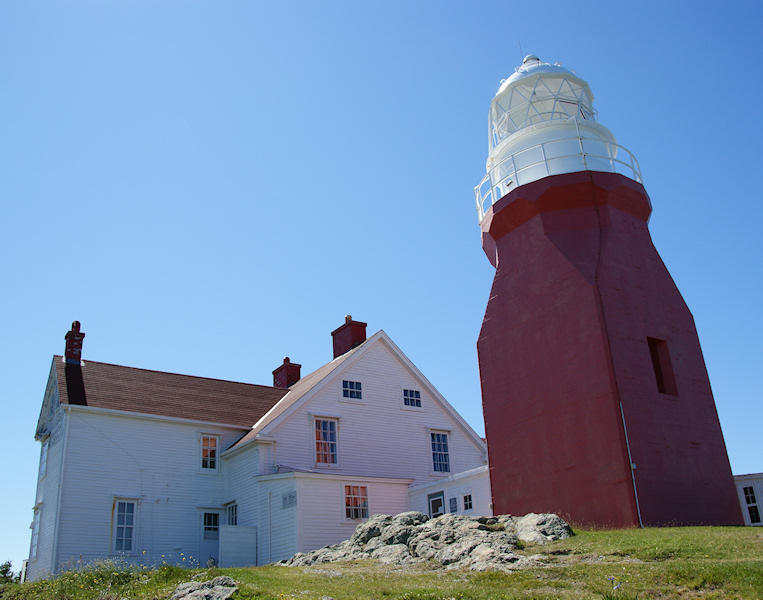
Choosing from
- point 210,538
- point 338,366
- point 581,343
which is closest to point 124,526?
point 210,538

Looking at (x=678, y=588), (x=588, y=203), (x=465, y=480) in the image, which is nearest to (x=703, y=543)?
(x=678, y=588)

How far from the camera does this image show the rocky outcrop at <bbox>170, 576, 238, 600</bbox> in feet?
32.5

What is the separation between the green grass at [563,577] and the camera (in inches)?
322

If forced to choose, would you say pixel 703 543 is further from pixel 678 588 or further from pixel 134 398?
pixel 134 398

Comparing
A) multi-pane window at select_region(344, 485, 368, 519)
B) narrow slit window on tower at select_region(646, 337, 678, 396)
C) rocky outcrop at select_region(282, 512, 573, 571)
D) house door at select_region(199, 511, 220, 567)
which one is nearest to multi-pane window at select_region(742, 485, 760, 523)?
narrow slit window on tower at select_region(646, 337, 678, 396)

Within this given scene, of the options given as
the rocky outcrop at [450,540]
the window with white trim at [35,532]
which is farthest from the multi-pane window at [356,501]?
the window with white trim at [35,532]

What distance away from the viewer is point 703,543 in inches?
411

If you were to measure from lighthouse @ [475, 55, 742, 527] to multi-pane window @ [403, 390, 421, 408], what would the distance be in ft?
28.8

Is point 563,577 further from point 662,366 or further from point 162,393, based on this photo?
point 162,393

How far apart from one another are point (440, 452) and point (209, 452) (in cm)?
842

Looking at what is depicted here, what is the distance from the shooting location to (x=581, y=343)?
1473cm

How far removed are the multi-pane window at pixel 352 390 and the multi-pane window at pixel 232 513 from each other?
17.0ft

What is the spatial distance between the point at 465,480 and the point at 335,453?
5.20 m

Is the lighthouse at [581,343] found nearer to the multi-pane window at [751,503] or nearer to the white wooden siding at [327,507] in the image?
the multi-pane window at [751,503]
